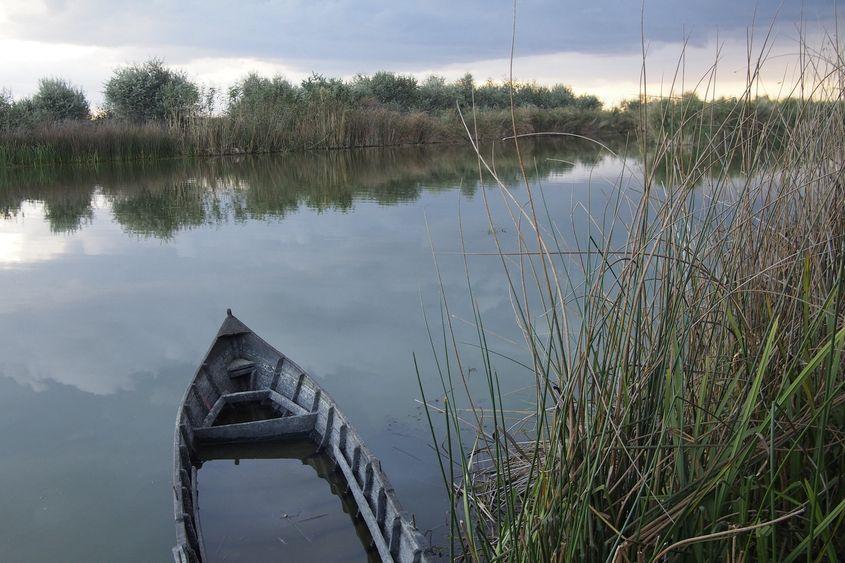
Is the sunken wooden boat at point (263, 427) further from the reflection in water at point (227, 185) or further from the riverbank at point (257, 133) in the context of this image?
the riverbank at point (257, 133)

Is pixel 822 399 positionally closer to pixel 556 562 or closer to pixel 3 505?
pixel 556 562

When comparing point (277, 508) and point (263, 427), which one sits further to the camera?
point (263, 427)

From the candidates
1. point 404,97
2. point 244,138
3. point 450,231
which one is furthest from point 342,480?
point 404,97

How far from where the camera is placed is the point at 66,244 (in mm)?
9766

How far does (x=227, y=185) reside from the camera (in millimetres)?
15086

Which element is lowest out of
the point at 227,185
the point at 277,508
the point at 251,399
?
Result: the point at 277,508

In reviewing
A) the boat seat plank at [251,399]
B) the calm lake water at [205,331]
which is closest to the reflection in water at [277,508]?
the calm lake water at [205,331]

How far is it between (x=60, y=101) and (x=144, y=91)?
8.90 ft

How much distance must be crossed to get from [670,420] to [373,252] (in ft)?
24.3

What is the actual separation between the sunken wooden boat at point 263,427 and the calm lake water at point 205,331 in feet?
0.56

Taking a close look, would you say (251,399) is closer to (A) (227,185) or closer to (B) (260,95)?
(A) (227,185)

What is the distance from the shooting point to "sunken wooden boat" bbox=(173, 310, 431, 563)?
2.68 m

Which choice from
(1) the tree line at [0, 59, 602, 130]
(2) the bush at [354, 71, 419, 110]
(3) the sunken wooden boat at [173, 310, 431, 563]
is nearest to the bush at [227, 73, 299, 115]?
(1) the tree line at [0, 59, 602, 130]

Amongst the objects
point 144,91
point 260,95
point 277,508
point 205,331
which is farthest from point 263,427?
point 144,91
